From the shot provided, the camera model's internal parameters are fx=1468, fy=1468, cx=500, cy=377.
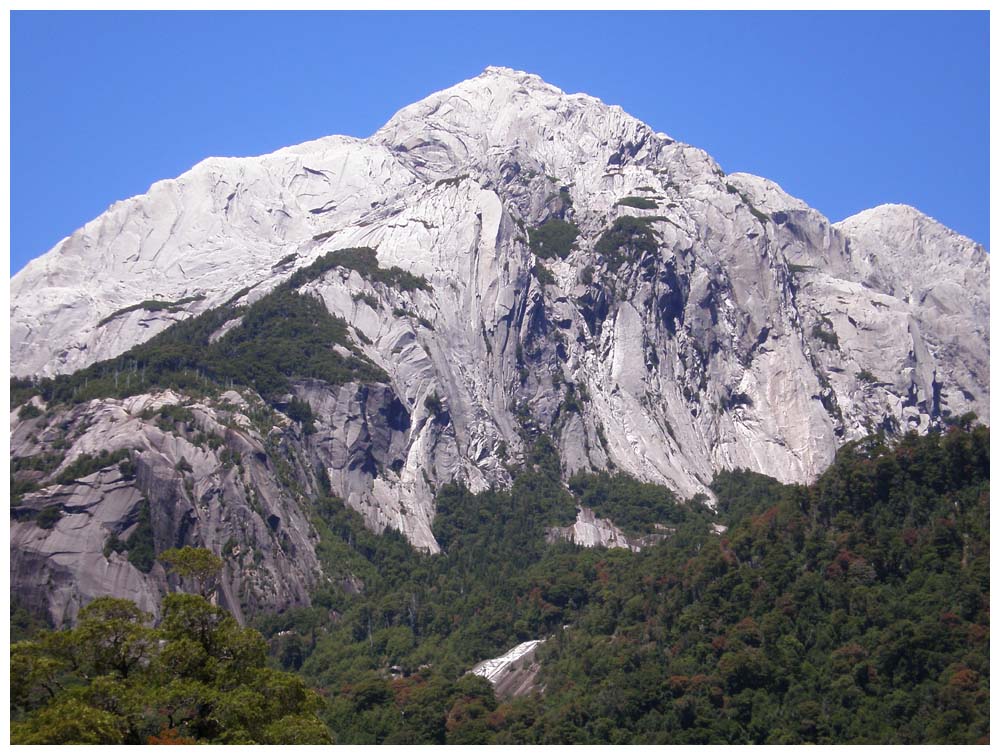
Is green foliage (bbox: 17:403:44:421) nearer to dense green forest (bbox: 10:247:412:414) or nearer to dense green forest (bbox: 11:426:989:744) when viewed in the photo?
dense green forest (bbox: 10:247:412:414)

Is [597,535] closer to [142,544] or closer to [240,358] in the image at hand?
[240,358]

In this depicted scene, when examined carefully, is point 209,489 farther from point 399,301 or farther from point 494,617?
point 399,301

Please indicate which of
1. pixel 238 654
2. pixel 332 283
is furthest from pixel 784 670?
pixel 332 283

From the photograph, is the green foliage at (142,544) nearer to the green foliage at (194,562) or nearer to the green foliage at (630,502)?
the green foliage at (630,502)


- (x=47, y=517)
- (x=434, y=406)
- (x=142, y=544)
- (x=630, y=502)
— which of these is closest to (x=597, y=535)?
(x=630, y=502)

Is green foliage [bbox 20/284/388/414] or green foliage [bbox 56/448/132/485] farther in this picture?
green foliage [bbox 20/284/388/414]

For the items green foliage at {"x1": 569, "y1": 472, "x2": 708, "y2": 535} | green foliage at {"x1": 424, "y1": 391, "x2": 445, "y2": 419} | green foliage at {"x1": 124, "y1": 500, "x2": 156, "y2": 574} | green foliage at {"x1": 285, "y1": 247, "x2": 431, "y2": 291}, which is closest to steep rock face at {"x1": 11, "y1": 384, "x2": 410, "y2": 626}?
green foliage at {"x1": 124, "y1": 500, "x2": 156, "y2": 574}
